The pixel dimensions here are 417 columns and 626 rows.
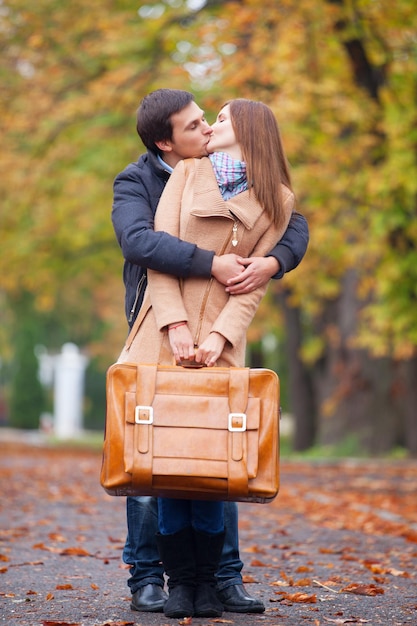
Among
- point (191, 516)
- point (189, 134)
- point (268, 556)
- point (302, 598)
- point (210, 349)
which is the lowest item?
point (268, 556)

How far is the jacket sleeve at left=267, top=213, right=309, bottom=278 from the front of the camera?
4355 mm

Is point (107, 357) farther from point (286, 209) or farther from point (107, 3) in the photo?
point (286, 209)

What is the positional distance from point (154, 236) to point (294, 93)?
948cm

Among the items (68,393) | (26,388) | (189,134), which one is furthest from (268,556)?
(26,388)

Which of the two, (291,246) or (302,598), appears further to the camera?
(302,598)

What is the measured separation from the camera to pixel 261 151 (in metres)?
Answer: 4.28

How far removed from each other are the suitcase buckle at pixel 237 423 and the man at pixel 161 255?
50cm

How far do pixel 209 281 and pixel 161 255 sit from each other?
22cm

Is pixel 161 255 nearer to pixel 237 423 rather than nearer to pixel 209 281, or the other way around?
pixel 209 281

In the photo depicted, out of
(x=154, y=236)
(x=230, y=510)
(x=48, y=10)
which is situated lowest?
(x=230, y=510)

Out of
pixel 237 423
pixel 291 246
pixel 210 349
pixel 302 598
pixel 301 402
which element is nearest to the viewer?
pixel 237 423

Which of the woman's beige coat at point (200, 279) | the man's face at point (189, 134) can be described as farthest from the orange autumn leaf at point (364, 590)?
the man's face at point (189, 134)

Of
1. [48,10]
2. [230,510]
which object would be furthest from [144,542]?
[48,10]

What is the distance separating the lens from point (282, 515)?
9000 millimetres
